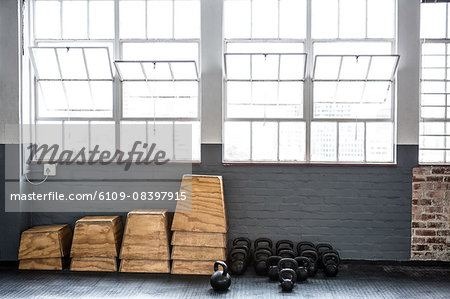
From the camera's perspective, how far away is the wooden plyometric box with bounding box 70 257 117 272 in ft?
14.1

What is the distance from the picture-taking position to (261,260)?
13.6 feet

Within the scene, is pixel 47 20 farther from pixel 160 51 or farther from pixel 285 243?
pixel 285 243

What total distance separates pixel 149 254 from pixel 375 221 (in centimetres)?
272

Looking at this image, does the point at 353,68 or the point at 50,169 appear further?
the point at 50,169

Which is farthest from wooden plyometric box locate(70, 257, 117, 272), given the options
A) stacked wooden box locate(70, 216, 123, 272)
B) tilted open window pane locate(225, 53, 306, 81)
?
tilted open window pane locate(225, 53, 306, 81)

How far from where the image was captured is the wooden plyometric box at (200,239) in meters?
4.20

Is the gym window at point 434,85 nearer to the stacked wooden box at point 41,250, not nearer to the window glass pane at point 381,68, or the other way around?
the window glass pane at point 381,68

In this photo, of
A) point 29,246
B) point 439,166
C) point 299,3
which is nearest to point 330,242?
point 439,166

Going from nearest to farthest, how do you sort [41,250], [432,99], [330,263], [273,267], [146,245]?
1. [273,267]
2. [330,263]
3. [146,245]
4. [41,250]
5. [432,99]

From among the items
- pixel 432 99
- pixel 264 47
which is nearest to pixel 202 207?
pixel 264 47

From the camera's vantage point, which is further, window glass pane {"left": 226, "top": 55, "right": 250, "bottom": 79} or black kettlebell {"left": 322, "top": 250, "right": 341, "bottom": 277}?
window glass pane {"left": 226, "top": 55, "right": 250, "bottom": 79}

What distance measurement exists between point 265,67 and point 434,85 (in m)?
2.08

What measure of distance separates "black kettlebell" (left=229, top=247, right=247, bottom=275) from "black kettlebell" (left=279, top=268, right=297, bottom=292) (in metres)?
0.51

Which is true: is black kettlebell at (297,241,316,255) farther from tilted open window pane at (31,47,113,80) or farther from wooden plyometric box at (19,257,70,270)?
tilted open window pane at (31,47,113,80)
